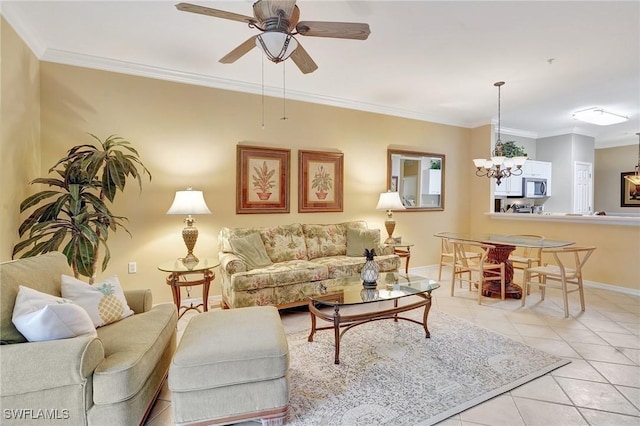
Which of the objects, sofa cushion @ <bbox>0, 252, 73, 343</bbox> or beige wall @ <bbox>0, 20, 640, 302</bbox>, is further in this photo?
beige wall @ <bbox>0, 20, 640, 302</bbox>

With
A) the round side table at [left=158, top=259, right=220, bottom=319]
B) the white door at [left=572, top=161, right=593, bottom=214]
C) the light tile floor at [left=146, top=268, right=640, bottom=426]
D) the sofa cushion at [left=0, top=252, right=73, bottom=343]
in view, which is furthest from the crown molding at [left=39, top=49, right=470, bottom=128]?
the white door at [left=572, top=161, right=593, bottom=214]

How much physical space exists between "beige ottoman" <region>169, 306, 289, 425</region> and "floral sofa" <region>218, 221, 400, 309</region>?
1.42 metres

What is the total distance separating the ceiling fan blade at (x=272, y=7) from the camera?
5.88ft

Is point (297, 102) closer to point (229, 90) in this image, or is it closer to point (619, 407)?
point (229, 90)

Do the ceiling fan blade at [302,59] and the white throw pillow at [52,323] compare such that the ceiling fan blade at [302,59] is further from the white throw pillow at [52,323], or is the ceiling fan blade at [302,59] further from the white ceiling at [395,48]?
the white throw pillow at [52,323]

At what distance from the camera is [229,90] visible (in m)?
3.97

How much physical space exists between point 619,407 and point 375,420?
4.97ft

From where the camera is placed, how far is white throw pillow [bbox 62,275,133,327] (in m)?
1.93

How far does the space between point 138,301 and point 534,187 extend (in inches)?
285

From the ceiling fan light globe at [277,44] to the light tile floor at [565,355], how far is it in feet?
7.71

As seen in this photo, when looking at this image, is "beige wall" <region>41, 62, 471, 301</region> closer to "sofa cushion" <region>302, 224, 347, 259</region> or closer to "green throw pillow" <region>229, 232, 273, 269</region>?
"sofa cushion" <region>302, 224, 347, 259</region>

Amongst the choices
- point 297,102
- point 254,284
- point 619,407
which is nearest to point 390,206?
point 297,102

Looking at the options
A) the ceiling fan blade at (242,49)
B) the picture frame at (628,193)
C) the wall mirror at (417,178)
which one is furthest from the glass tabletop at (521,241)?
the picture frame at (628,193)

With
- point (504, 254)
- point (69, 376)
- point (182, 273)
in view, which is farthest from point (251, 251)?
point (504, 254)
